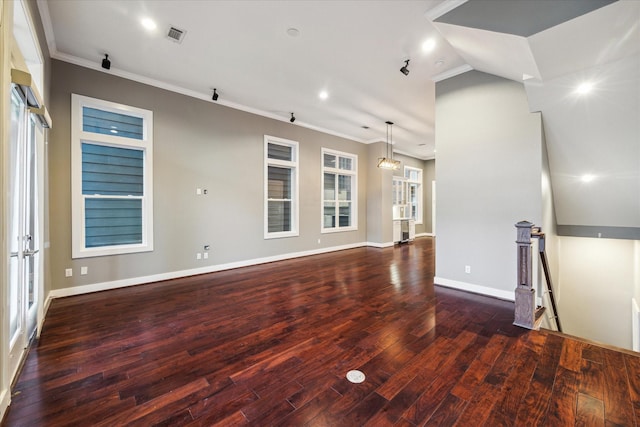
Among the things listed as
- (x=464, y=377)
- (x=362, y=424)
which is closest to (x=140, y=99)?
(x=362, y=424)

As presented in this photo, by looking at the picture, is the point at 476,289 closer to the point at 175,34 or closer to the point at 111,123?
the point at 175,34

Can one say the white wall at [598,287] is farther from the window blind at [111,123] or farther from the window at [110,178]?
the window blind at [111,123]

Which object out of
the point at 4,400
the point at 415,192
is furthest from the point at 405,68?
the point at 415,192

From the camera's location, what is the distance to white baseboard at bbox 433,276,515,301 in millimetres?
3654

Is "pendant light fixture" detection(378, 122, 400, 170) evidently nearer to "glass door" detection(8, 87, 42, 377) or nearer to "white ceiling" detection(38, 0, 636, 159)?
"white ceiling" detection(38, 0, 636, 159)

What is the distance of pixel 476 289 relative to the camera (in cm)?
393

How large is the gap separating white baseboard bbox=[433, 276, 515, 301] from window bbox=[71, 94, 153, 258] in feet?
15.4

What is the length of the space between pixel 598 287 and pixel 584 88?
4.40 meters

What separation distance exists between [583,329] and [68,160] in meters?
9.40

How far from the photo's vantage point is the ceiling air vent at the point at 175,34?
3.13 meters

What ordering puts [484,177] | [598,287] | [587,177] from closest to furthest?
[484,177] → [587,177] → [598,287]

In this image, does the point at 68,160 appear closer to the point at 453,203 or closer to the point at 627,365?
the point at 453,203

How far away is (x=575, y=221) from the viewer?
15.4 ft

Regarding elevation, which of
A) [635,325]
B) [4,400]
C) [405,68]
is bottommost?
[635,325]
